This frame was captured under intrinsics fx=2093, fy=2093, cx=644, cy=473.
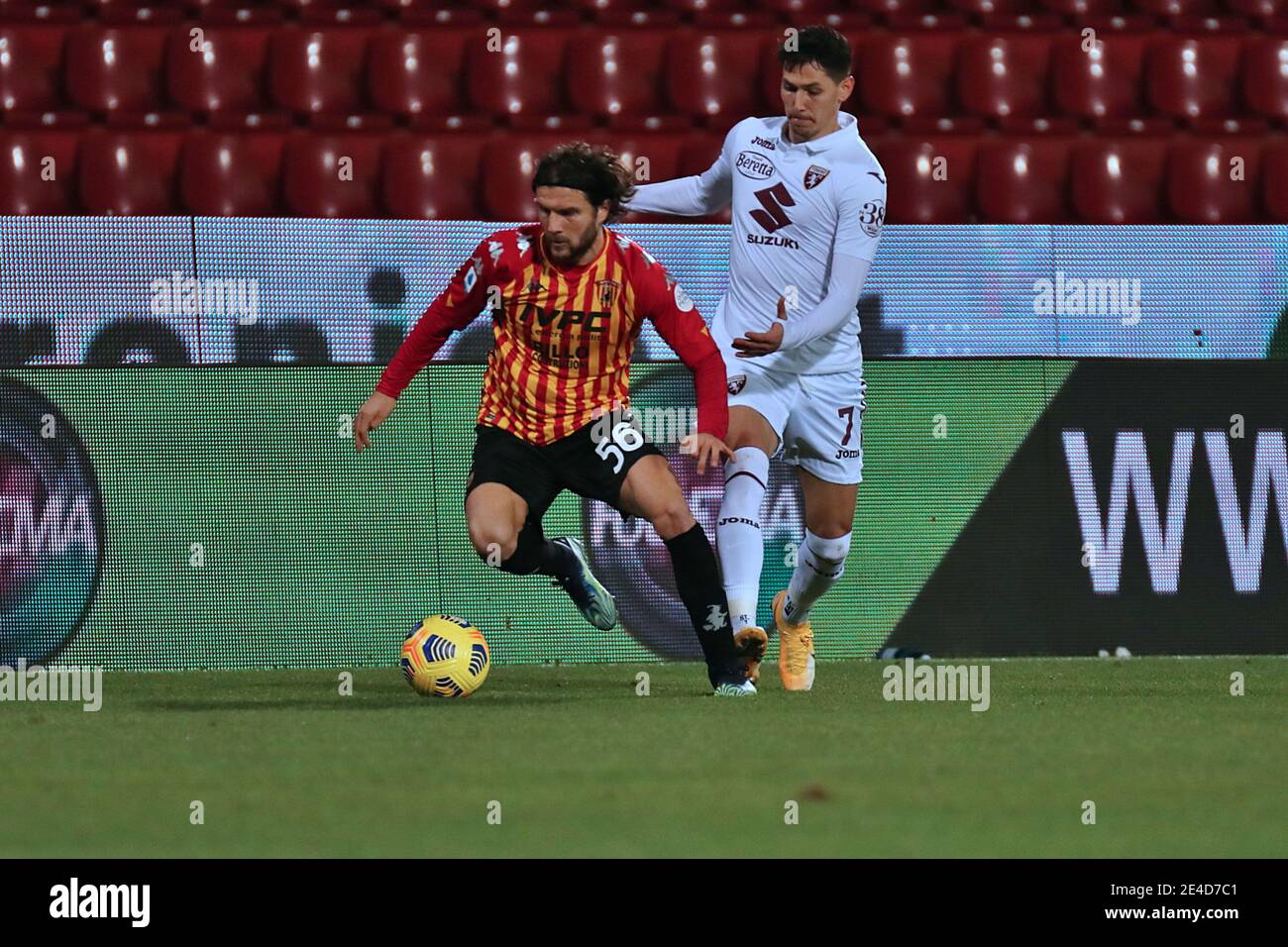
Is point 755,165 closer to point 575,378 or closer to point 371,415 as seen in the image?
point 575,378

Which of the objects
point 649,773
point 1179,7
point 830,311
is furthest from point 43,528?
point 1179,7

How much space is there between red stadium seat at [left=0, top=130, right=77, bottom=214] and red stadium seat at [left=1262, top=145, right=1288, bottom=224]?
645 centimetres

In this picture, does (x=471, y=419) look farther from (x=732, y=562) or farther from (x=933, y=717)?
(x=933, y=717)

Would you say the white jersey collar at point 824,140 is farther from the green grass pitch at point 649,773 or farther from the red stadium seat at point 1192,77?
the red stadium seat at point 1192,77

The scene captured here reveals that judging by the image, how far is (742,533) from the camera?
7.39 m

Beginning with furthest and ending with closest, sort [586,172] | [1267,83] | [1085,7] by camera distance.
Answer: [1085,7] → [1267,83] → [586,172]

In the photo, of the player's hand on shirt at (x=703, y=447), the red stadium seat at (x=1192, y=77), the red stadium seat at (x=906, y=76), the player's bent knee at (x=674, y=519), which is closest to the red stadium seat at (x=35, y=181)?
the red stadium seat at (x=906, y=76)

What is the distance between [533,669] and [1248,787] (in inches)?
173

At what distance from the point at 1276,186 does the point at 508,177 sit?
417 centimetres

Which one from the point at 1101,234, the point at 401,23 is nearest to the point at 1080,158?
the point at 1101,234

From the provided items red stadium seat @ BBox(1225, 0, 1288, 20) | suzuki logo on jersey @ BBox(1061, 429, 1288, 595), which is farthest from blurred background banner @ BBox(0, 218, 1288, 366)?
red stadium seat @ BBox(1225, 0, 1288, 20)

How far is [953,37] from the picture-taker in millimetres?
12289

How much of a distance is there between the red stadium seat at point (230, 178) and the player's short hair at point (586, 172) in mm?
4553

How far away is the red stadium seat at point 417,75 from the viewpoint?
1188cm
